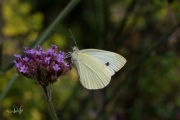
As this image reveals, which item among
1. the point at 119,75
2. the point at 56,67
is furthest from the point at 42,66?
the point at 119,75

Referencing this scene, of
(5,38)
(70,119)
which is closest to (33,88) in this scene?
(5,38)

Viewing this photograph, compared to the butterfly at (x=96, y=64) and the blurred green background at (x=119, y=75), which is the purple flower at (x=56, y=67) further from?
the blurred green background at (x=119, y=75)

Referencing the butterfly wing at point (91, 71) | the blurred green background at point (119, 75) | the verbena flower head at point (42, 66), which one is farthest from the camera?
the blurred green background at point (119, 75)

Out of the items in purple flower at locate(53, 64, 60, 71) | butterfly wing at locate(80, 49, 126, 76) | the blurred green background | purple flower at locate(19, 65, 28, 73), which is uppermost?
the blurred green background

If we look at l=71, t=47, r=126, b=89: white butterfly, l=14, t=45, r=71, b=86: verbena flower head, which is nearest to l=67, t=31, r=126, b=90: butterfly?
l=71, t=47, r=126, b=89: white butterfly

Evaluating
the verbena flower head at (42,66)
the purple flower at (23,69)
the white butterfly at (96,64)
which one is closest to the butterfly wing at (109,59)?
the white butterfly at (96,64)

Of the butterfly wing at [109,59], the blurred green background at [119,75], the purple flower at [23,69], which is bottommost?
the purple flower at [23,69]

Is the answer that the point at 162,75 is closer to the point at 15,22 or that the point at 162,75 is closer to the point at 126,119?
the point at 126,119

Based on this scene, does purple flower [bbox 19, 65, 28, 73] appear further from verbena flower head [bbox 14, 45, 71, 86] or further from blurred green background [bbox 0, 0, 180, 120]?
blurred green background [bbox 0, 0, 180, 120]
